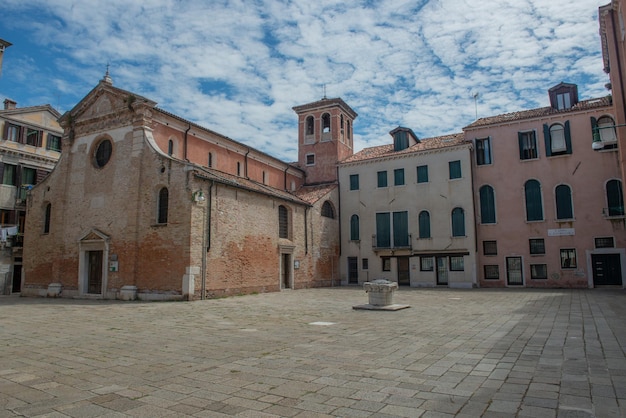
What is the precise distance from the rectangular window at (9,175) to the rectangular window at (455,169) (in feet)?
89.2

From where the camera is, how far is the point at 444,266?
27.0 m

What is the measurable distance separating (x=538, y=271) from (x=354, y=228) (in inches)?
460

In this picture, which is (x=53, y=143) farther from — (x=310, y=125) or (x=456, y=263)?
(x=456, y=263)

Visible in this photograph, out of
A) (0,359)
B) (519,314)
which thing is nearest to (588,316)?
(519,314)

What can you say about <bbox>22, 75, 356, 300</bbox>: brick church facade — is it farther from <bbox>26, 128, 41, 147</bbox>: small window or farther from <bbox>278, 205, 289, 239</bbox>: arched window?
<bbox>26, 128, 41, 147</bbox>: small window

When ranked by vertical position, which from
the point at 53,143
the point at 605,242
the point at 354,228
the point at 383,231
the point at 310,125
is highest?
the point at 310,125

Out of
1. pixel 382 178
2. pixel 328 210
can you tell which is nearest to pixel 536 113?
pixel 382 178

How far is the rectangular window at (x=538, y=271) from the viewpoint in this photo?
24.3 metres

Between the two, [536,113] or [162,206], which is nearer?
[162,206]

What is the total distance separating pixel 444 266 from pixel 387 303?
1445 centimetres

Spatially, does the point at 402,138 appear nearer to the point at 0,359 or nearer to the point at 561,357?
the point at 561,357

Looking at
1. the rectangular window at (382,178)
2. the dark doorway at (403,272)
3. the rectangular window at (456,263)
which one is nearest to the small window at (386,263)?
the dark doorway at (403,272)

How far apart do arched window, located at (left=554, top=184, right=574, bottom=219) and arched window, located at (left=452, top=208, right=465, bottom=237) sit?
5147 millimetres

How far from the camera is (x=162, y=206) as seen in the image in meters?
19.3
